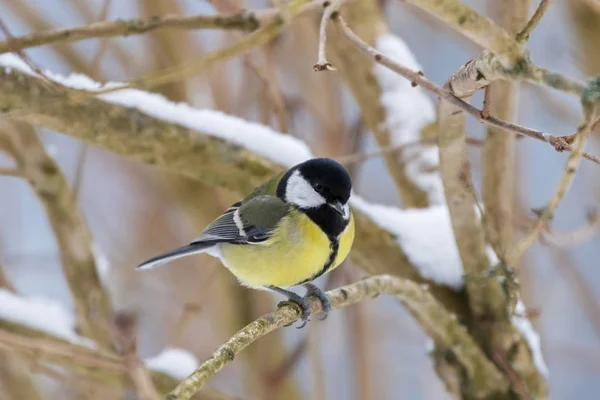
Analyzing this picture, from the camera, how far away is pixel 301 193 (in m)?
1.90

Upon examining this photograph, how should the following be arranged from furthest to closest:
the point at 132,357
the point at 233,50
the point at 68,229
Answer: the point at 68,229 < the point at 132,357 < the point at 233,50

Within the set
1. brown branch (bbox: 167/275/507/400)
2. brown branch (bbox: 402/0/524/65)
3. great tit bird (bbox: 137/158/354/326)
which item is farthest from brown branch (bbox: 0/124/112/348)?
brown branch (bbox: 402/0/524/65)

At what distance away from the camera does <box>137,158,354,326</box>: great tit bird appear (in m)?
1.78

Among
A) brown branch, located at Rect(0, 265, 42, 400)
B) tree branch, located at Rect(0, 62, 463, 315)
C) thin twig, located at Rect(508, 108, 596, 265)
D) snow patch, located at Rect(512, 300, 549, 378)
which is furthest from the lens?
brown branch, located at Rect(0, 265, 42, 400)

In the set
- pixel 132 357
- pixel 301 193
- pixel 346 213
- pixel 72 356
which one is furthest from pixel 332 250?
pixel 72 356

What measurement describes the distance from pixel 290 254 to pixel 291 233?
0.22 feet

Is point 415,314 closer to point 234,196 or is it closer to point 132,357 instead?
point 132,357

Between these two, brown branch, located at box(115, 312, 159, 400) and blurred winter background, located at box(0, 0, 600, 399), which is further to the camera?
blurred winter background, located at box(0, 0, 600, 399)

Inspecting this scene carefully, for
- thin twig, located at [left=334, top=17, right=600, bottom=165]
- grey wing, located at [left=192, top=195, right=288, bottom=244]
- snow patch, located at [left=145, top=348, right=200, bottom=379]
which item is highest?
grey wing, located at [left=192, top=195, right=288, bottom=244]

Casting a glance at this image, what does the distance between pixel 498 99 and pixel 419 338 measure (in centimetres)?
303

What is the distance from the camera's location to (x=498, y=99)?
76.4 inches

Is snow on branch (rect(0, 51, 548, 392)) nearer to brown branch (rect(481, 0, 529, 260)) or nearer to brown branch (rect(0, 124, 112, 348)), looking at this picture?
brown branch (rect(481, 0, 529, 260))

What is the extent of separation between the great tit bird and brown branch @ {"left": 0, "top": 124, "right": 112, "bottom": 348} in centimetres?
36

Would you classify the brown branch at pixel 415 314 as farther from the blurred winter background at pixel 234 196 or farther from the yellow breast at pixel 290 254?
the blurred winter background at pixel 234 196
